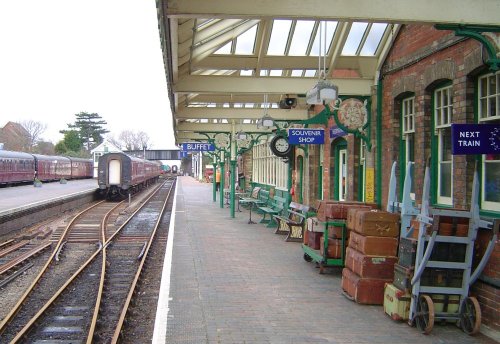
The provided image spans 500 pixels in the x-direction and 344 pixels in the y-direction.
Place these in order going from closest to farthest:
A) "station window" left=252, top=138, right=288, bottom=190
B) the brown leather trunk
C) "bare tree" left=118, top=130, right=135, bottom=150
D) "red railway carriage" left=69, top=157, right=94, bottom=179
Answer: the brown leather trunk, "station window" left=252, top=138, right=288, bottom=190, "red railway carriage" left=69, top=157, right=94, bottom=179, "bare tree" left=118, top=130, right=135, bottom=150

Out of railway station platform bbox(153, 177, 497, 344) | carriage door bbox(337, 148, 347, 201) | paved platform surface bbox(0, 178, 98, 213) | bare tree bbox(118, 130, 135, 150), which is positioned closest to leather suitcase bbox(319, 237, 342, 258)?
railway station platform bbox(153, 177, 497, 344)

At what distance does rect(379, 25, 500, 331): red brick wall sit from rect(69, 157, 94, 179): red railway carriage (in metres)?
50.6

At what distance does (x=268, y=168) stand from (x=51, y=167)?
1177 inches

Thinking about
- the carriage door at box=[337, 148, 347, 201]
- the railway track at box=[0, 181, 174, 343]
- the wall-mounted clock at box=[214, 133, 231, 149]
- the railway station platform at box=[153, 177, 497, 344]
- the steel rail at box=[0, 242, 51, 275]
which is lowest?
the railway track at box=[0, 181, 174, 343]

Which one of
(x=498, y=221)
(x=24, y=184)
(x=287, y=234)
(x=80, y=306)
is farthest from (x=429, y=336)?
(x=24, y=184)

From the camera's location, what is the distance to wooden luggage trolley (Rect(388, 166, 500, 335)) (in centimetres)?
572

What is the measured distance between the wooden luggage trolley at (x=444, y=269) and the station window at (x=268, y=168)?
Result: 42.1 ft

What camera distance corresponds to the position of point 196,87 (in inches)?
437

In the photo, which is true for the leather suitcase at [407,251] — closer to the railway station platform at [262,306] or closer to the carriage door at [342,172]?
the railway station platform at [262,306]

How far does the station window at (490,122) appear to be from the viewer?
6352mm

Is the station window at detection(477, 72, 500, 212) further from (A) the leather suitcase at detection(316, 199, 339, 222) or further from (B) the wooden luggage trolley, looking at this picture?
(A) the leather suitcase at detection(316, 199, 339, 222)

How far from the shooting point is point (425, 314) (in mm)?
5844

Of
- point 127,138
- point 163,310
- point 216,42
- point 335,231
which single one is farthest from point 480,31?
point 127,138

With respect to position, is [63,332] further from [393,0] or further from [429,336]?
[393,0]
